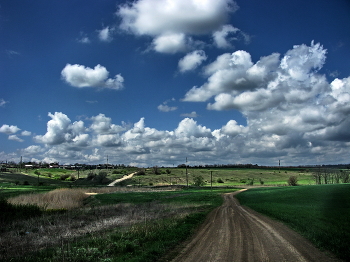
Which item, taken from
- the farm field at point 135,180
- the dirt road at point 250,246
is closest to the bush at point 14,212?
the dirt road at point 250,246

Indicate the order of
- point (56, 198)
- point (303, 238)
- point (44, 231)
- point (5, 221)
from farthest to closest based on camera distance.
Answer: point (56, 198)
point (5, 221)
point (44, 231)
point (303, 238)

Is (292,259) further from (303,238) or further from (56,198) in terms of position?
(56,198)

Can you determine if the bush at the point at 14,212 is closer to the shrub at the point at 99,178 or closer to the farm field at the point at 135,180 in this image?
the farm field at the point at 135,180

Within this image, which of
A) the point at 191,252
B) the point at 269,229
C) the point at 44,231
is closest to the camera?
the point at 191,252

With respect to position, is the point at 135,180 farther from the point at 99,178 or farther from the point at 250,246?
the point at 250,246

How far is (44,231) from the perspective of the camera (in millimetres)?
20797

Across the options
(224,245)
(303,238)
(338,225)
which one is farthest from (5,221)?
(338,225)

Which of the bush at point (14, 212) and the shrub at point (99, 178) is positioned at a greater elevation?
the bush at point (14, 212)

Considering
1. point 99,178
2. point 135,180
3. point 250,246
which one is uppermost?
point 250,246

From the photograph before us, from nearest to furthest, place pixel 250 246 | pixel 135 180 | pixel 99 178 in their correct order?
pixel 250 246 → pixel 135 180 → pixel 99 178

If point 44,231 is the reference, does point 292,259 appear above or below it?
above

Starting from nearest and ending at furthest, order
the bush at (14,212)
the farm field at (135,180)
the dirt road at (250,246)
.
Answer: the dirt road at (250,246)
the bush at (14,212)
the farm field at (135,180)

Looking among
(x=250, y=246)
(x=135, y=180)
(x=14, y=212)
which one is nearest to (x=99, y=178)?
(x=135, y=180)

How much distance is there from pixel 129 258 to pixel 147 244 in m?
2.50
